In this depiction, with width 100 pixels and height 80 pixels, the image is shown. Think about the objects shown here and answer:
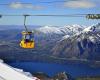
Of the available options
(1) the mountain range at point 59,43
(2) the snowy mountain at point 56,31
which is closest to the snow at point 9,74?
(1) the mountain range at point 59,43

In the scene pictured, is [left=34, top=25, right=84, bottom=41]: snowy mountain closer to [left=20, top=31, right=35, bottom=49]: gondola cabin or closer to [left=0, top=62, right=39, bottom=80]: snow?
[left=20, top=31, right=35, bottom=49]: gondola cabin

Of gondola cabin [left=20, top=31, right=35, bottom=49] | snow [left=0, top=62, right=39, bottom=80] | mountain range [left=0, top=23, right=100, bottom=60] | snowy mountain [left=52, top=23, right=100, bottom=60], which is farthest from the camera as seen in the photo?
snowy mountain [left=52, top=23, right=100, bottom=60]

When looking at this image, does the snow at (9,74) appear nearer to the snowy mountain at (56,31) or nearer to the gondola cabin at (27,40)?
the gondola cabin at (27,40)

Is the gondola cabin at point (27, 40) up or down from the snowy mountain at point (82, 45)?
up

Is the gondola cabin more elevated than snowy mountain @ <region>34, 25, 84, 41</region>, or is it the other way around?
the gondola cabin

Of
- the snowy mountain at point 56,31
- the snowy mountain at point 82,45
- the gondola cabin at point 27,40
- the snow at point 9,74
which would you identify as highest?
the gondola cabin at point 27,40

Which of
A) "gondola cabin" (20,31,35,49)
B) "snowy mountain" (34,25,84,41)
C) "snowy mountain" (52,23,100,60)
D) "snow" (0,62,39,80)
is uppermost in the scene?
"gondola cabin" (20,31,35,49)

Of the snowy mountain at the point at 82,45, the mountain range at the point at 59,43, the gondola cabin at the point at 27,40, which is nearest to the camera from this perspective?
the gondola cabin at the point at 27,40

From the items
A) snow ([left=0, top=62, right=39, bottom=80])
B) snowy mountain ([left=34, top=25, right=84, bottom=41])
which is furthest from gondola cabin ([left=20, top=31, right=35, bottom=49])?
snowy mountain ([left=34, top=25, right=84, bottom=41])

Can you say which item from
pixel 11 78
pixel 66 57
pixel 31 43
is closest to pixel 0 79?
pixel 11 78

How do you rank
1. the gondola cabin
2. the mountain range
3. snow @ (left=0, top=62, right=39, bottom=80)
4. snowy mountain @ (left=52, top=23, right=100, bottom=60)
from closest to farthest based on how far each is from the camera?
snow @ (left=0, top=62, right=39, bottom=80), the gondola cabin, the mountain range, snowy mountain @ (left=52, top=23, right=100, bottom=60)

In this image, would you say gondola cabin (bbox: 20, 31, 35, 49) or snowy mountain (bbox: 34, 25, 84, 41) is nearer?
gondola cabin (bbox: 20, 31, 35, 49)
